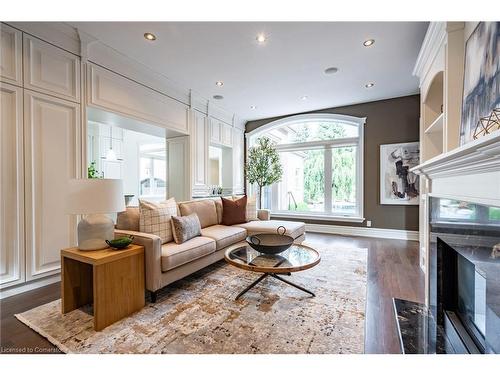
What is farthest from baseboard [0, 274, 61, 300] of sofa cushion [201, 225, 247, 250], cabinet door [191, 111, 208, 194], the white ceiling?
the white ceiling

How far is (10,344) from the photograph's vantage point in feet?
5.08

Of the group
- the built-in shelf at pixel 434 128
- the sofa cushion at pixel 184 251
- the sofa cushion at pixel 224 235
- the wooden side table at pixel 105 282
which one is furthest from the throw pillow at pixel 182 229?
the built-in shelf at pixel 434 128

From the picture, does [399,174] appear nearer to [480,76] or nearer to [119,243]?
[480,76]

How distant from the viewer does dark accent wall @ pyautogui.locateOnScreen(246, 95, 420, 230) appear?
14.9 ft

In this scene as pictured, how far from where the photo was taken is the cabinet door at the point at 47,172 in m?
2.37

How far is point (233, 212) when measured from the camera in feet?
12.2

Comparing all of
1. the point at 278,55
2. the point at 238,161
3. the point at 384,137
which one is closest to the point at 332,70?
the point at 278,55

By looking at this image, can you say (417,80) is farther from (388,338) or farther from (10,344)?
(10,344)

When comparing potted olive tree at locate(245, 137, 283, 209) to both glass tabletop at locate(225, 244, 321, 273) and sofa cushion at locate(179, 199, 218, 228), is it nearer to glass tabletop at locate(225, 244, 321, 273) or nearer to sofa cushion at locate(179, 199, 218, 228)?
sofa cushion at locate(179, 199, 218, 228)

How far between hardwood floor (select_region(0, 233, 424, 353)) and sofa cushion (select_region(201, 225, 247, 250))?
162 cm

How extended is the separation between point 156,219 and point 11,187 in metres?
1.39

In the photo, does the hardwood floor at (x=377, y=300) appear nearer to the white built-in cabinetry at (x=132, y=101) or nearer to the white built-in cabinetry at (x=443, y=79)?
the white built-in cabinetry at (x=443, y=79)
